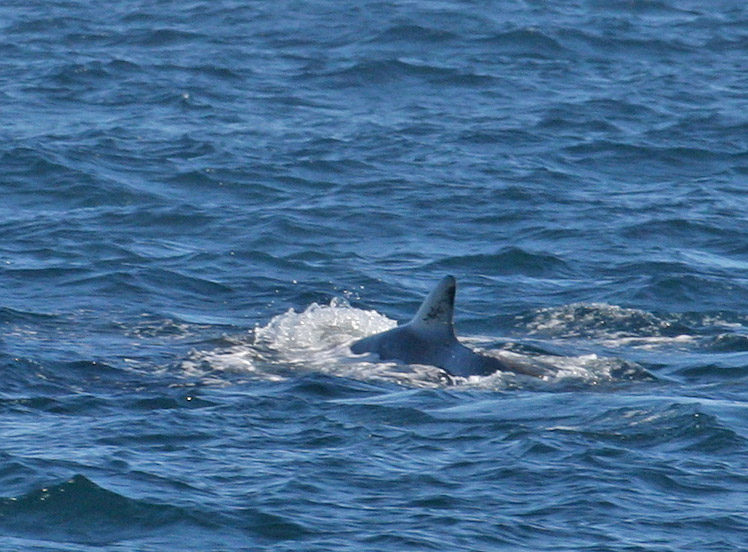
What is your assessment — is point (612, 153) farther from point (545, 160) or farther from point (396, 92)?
point (396, 92)

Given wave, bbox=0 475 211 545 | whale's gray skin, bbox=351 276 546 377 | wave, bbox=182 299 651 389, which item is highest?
wave, bbox=0 475 211 545

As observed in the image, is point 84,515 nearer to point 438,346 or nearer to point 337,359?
point 337,359

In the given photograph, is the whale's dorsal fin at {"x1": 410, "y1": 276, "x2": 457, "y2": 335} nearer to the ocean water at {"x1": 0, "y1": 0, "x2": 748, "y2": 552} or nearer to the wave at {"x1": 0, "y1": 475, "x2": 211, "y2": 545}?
the ocean water at {"x1": 0, "y1": 0, "x2": 748, "y2": 552}

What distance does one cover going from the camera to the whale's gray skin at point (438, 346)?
17.9 meters

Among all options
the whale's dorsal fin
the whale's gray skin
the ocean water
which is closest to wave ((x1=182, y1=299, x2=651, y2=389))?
the ocean water

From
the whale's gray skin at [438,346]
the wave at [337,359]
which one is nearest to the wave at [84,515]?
the wave at [337,359]

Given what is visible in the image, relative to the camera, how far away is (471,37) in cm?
3800

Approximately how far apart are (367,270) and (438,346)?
192 inches

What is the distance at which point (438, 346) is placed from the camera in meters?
18.1

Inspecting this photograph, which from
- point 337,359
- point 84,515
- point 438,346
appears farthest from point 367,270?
point 84,515

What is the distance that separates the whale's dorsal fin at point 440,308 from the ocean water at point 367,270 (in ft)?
2.42

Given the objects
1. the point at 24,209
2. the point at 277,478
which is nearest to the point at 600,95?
the point at 24,209

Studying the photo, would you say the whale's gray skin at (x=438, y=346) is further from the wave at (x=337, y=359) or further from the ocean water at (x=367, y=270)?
the ocean water at (x=367, y=270)

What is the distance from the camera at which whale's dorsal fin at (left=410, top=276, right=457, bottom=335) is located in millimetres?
18031
